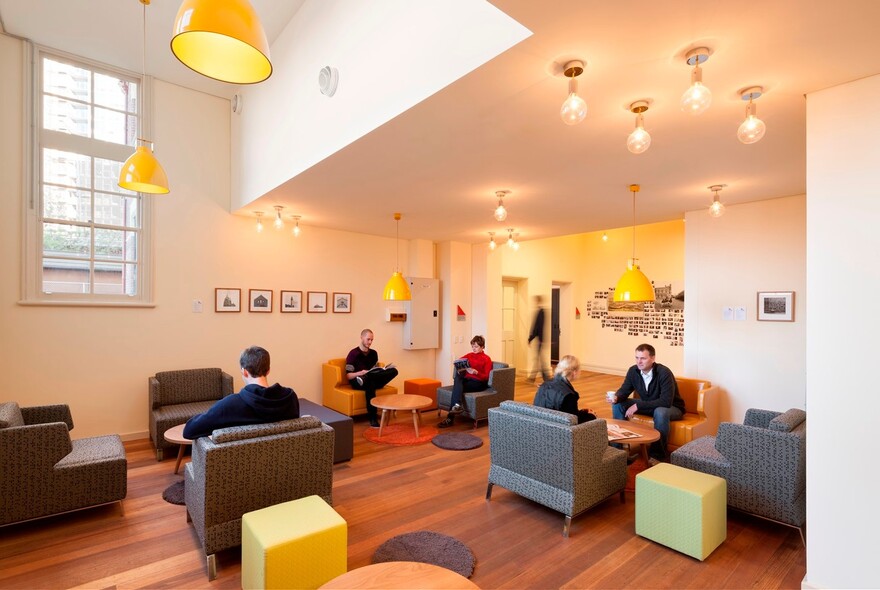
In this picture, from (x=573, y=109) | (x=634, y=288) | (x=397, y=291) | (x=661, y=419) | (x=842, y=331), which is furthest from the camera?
(x=397, y=291)

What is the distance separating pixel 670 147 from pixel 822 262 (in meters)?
1.38

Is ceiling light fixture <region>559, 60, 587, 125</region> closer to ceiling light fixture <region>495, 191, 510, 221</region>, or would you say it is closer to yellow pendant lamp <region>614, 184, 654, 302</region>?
ceiling light fixture <region>495, 191, 510, 221</region>

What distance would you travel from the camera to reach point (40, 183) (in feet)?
15.5

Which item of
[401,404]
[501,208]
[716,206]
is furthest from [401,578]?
[716,206]

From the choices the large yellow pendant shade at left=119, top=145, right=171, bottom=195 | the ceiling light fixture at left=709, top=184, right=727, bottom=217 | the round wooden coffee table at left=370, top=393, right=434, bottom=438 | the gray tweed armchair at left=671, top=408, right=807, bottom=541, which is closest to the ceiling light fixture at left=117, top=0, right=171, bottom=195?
the large yellow pendant shade at left=119, top=145, right=171, bottom=195

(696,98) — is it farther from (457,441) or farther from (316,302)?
(316,302)

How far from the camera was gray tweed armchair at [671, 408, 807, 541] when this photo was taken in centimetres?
298

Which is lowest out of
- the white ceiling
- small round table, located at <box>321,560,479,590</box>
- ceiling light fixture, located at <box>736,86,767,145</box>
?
small round table, located at <box>321,560,479,590</box>

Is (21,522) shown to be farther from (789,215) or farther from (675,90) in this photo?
(789,215)

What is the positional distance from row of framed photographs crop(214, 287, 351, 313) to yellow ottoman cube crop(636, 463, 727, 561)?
16.8 ft

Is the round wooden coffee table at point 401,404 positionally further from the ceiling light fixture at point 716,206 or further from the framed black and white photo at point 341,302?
the ceiling light fixture at point 716,206

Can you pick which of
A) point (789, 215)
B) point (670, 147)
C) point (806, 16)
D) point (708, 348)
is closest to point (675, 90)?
point (806, 16)

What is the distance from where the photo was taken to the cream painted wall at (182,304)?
15.1ft

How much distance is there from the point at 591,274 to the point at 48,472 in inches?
424
